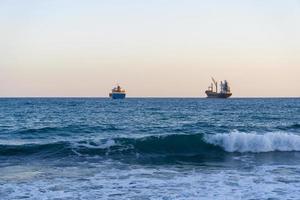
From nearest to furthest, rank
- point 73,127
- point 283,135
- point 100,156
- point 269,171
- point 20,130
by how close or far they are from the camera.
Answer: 1. point 269,171
2. point 100,156
3. point 283,135
4. point 20,130
5. point 73,127

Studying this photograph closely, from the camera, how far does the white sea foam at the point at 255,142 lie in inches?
776

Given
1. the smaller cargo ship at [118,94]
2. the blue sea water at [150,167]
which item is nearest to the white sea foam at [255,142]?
the blue sea water at [150,167]

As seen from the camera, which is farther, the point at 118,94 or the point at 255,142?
the point at 118,94

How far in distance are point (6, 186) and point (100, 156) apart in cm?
670

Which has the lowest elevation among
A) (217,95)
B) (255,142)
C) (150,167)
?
(150,167)

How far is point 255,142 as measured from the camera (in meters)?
20.1

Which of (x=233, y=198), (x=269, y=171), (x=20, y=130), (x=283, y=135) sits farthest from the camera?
(x=20, y=130)

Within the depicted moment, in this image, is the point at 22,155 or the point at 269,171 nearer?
the point at 269,171

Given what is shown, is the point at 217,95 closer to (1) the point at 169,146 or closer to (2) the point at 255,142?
(2) the point at 255,142

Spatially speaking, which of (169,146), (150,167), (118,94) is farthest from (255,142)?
(118,94)

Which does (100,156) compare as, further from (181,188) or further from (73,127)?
(73,127)

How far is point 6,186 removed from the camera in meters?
10.9

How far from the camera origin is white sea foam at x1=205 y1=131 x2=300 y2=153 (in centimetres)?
1972

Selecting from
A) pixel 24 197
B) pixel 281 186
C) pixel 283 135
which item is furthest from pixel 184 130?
pixel 24 197
